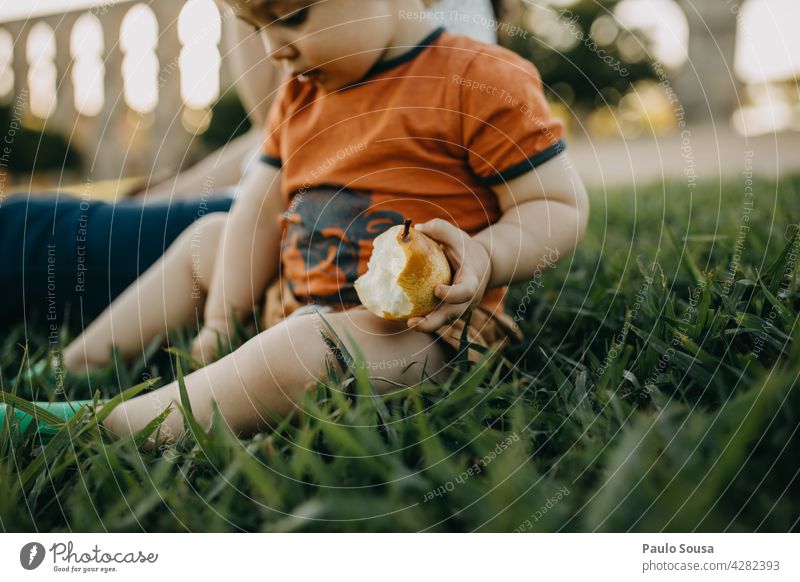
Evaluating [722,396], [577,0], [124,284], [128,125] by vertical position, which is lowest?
[128,125]

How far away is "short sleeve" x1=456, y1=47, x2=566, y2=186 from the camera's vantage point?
0.47m

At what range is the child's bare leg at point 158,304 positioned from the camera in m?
0.60

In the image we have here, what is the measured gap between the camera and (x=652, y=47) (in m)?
1.51

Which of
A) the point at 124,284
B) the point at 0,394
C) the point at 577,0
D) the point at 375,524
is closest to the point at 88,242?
the point at 124,284

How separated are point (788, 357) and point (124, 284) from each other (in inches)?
26.7

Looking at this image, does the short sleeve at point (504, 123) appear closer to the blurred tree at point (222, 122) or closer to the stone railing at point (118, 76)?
the stone railing at point (118, 76)

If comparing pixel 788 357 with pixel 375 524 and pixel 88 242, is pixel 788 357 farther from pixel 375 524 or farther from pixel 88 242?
pixel 88 242

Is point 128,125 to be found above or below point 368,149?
below

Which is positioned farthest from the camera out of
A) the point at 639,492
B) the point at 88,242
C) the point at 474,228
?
the point at 88,242

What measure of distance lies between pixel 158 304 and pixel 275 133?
203mm

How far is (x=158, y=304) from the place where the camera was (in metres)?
0.62

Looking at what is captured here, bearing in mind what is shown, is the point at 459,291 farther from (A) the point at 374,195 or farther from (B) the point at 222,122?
(B) the point at 222,122

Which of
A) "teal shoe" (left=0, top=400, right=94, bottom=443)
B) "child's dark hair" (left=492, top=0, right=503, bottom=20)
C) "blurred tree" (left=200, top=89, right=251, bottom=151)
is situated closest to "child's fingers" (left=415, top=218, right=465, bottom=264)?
"teal shoe" (left=0, top=400, right=94, bottom=443)

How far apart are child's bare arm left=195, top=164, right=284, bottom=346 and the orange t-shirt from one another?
0.07 metres
